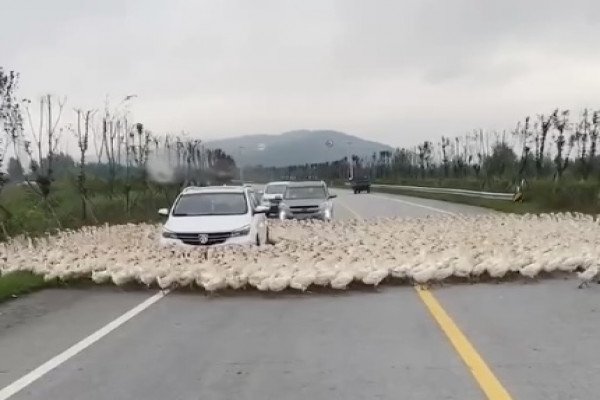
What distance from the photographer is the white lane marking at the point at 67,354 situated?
21.2 feet

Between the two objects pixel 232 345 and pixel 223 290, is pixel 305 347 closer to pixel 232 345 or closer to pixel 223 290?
pixel 232 345

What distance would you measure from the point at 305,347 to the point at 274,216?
23.2 metres

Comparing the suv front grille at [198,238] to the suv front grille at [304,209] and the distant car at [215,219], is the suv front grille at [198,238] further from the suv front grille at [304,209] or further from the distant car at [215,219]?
the suv front grille at [304,209]

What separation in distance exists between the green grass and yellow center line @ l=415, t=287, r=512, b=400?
18.9ft

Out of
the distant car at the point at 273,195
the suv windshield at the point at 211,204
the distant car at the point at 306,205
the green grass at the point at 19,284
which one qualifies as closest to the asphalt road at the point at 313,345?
the green grass at the point at 19,284

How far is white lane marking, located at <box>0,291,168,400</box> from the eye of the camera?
645 cm

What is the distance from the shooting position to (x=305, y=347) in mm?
7816

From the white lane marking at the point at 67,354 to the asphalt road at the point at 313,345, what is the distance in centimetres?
5

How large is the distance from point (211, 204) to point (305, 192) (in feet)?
41.7

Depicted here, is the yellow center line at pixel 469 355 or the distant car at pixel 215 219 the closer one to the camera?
the yellow center line at pixel 469 355

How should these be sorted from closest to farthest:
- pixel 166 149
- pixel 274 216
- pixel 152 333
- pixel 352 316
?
pixel 152 333, pixel 352 316, pixel 274 216, pixel 166 149

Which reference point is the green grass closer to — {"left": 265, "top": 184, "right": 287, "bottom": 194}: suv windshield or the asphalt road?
the asphalt road

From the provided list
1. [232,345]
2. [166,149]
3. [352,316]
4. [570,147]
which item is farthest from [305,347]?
[570,147]

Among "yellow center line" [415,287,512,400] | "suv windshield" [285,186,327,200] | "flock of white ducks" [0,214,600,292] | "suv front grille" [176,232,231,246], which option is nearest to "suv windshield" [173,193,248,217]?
"suv front grille" [176,232,231,246]
